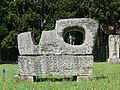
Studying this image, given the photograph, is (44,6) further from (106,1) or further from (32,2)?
(106,1)

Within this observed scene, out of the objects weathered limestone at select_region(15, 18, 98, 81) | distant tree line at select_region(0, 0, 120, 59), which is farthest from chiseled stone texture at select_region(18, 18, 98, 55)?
distant tree line at select_region(0, 0, 120, 59)

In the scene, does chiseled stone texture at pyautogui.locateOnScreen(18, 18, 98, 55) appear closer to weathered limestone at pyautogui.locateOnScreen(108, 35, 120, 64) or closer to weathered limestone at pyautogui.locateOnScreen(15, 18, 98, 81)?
weathered limestone at pyautogui.locateOnScreen(15, 18, 98, 81)

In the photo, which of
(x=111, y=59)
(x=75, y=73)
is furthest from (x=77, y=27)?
(x=111, y=59)

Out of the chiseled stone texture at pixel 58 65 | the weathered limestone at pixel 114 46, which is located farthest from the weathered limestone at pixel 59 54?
the weathered limestone at pixel 114 46

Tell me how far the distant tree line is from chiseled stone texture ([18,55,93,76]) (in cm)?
2264

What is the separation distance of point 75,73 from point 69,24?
69.4 inches

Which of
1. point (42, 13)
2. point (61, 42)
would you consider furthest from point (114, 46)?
point (61, 42)

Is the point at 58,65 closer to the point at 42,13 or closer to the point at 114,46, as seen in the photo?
the point at 114,46

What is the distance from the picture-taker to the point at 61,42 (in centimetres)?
1052

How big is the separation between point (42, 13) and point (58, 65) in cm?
2535

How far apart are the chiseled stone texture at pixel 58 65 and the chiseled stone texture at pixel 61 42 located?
213 millimetres

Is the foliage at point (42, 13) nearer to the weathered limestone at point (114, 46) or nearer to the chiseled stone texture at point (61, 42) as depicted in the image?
the weathered limestone at point (114, 46)

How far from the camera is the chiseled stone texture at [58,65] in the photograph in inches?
410

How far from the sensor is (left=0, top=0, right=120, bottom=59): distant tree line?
3388cm
